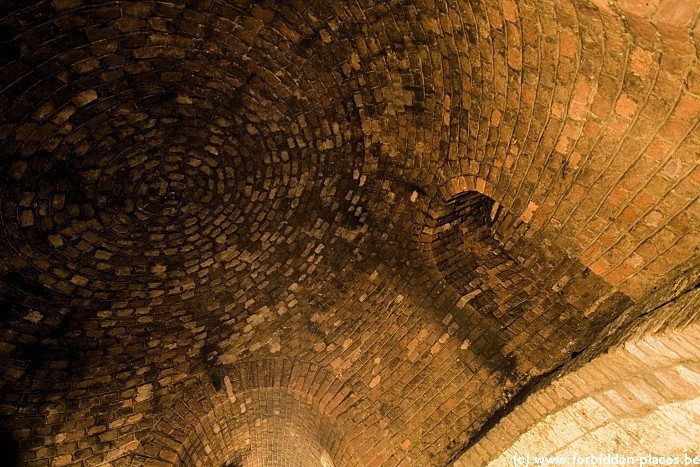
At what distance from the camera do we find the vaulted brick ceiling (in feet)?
9.01

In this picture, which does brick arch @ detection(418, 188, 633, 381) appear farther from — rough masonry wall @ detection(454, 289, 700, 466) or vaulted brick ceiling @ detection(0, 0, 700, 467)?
rough masonry wall @ detection(454, 289, 700, 466)

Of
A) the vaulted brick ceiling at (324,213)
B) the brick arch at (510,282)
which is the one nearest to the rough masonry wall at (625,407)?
the vaulted brick ceiling at (324,213)

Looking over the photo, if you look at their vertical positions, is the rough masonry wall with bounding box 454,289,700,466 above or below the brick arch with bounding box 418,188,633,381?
below

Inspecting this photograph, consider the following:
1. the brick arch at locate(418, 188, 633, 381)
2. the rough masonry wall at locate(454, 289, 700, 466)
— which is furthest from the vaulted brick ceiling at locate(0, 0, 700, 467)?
the rough masonry wall at locate(454, 289, 700, 466)

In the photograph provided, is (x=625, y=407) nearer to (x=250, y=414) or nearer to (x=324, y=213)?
(x=324, y=213)

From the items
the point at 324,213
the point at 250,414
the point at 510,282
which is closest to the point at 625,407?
the point at 510,282

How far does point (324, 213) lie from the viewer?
4.70m

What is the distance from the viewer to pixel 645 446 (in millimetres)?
2088

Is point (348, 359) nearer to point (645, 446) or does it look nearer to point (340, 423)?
point (340, 423)

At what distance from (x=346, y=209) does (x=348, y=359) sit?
192 centimetres

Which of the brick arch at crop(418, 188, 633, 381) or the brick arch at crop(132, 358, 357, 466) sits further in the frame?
the brick arch at crop(132, 358, 357, 466)

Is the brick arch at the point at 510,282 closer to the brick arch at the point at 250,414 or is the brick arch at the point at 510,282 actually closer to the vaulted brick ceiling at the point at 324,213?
the vaulted brick ceiling at the point at 324,213

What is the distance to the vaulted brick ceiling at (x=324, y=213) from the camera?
2.75 meters

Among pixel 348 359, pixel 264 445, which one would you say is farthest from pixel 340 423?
pixel 264 445
